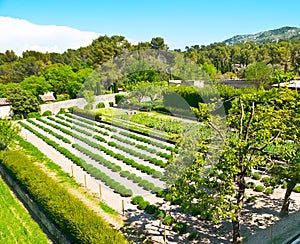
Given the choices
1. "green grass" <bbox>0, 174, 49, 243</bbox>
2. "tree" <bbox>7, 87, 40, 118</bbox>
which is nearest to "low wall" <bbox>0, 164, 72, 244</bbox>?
"green grass" <bbox>0, 174, 49, 243</bbox>

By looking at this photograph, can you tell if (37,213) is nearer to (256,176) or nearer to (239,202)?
(239,202)

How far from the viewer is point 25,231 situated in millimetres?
11227

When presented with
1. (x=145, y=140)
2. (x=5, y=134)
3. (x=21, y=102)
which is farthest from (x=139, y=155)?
(x=21, y=102)

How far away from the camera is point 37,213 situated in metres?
12.3

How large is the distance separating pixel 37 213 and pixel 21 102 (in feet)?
78.4

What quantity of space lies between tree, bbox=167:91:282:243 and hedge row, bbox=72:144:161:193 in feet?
17.6

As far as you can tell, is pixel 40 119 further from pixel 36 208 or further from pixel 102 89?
pixel 36 208

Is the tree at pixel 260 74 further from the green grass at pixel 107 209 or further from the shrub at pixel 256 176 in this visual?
the green grass at pixel 107 209

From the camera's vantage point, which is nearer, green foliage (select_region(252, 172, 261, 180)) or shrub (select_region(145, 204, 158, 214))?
shrub (select_region(145, 204, 158, 214))

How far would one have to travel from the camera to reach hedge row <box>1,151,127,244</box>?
8.84 meters

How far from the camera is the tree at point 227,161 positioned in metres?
8.07

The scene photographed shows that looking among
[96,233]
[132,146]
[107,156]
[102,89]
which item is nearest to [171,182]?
[96,233]

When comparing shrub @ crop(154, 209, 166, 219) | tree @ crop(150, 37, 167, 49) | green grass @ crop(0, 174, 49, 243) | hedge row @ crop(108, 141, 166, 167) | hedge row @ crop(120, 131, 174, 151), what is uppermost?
tree @ crop(150, 37, 167, 49)

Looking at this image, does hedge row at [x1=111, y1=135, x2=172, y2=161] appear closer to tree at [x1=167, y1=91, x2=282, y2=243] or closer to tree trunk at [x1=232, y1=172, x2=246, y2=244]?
tree trunk at [x1=232, y1=172, x2=246, y2=244]
